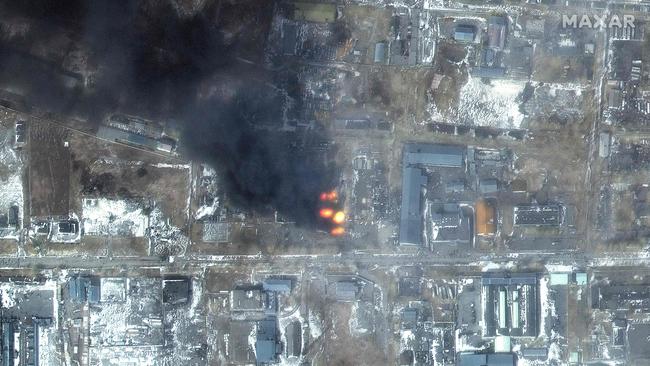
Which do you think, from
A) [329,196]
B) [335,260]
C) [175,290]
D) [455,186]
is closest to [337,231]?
[335,260]

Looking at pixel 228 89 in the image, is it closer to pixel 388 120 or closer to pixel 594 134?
pixel 388 120

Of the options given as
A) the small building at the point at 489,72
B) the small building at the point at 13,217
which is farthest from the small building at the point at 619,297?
the small building at the point at 13,217

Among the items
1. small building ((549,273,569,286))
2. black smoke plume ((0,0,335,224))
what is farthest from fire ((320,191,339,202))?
small building ((549,273,569,286))

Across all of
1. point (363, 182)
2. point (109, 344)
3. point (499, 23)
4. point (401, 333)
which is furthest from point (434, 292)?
point (109, 344)

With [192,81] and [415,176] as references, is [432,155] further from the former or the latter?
[192,81]

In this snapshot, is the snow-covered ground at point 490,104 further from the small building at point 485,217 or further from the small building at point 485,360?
the small building at point 485,360

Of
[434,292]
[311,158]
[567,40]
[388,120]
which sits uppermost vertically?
[567,40]
